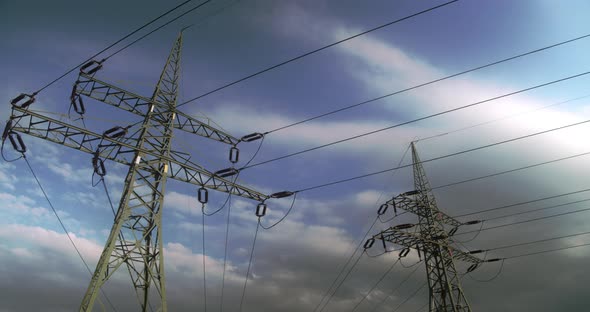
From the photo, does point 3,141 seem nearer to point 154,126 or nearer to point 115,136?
point 115,136

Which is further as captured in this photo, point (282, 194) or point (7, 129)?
point (282, 194)

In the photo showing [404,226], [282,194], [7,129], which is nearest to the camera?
[7,129]

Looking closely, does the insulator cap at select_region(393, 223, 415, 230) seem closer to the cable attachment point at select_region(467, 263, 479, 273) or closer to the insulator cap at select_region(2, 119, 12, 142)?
the cable attachment point at select_region(467, 263, 479, 273)

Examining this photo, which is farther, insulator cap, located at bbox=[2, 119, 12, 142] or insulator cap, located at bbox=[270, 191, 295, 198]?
insulator cap, located at bbox=[270, 191, 295, 198]

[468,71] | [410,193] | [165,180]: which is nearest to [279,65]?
[468,71]

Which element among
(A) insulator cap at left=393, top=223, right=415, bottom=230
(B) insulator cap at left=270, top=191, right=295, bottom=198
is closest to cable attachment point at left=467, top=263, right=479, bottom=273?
(A) insulator cap at left=393, top=223, right=415, bottom=230

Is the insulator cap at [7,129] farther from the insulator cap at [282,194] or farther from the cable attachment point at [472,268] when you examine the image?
the cable attachment point at [472,268]

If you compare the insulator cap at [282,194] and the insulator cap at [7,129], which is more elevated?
the insulator cap at [7,129]

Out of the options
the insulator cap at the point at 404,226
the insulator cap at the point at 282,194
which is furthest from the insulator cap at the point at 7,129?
the insulator cap at the point at 404,226

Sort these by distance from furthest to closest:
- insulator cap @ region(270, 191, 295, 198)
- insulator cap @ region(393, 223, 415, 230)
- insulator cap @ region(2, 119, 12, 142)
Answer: insulator cap @ region(393, 223, 415, 230)
insulator cap @ region(270, 191, 295, 198)
insulator cap @ region(2, 119, 12, 142)

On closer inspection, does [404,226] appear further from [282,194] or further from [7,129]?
[7,129]

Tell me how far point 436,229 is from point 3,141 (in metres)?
28.0

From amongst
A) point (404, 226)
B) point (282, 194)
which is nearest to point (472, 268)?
point (404, 226)

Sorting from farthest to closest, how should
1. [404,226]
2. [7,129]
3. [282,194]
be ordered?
1. [404,226]
2. [282,194]
3. [7,129]
